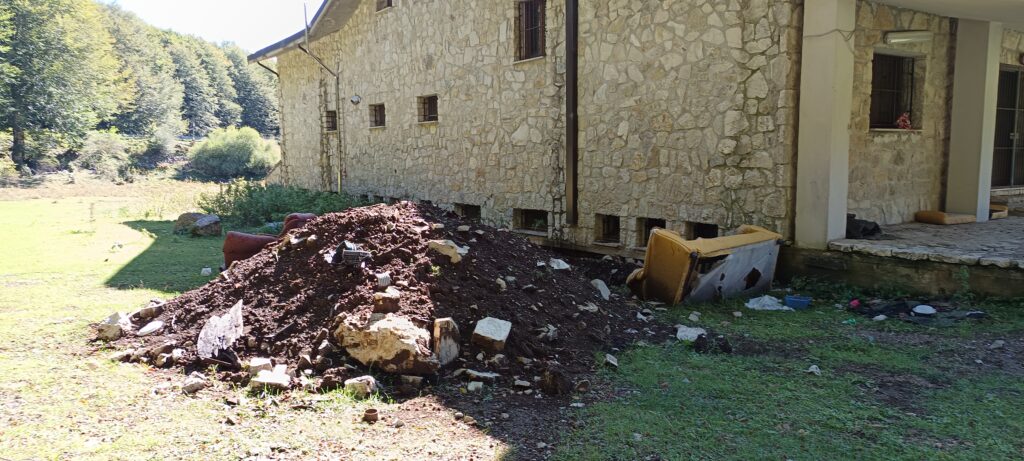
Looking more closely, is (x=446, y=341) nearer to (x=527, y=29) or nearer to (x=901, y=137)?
(x=901, y=137)

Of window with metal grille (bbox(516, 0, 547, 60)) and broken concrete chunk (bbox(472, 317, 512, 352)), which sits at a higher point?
window with metal grille (bbox(516, 0, 547, 60))

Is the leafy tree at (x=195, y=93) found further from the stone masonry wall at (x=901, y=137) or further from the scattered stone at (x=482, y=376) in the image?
the scattered stone at (x=482, y=376)

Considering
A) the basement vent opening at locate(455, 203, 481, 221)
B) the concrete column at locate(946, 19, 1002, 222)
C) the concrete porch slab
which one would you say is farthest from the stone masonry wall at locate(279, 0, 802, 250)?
the concrete column at locate(946, 19, 1002, 222)

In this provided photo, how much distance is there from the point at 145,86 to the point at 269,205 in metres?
42.3

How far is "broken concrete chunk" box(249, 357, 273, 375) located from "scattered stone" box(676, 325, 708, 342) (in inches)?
122

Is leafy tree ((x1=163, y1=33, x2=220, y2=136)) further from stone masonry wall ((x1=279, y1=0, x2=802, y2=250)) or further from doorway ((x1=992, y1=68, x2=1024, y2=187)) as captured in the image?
doorway ((x1=992, y1=68, x2=1024, y2=187))

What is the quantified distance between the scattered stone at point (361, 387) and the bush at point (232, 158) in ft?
113

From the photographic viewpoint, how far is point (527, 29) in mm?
10852

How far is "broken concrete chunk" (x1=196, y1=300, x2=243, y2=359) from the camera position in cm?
463

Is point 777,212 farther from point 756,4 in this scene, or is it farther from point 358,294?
point 358,294

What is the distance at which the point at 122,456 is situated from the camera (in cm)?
Answer: 332

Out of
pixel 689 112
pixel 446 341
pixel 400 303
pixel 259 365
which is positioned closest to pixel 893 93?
pixel 689 112

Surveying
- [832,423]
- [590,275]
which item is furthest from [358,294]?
[590,275]

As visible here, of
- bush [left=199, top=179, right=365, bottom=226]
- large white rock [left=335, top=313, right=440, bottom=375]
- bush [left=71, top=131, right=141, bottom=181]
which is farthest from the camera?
bush [left=71, top=131, right=141, bottom=181]
